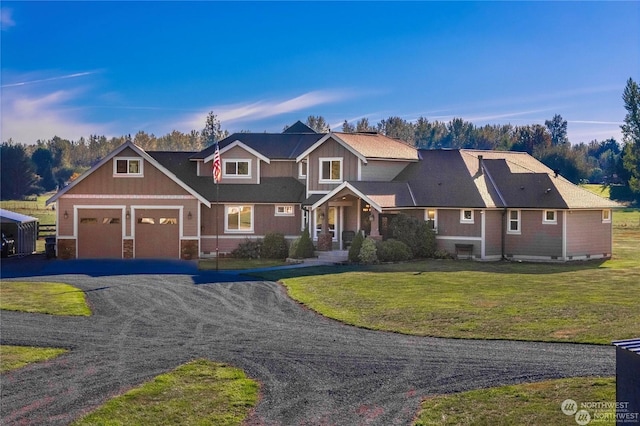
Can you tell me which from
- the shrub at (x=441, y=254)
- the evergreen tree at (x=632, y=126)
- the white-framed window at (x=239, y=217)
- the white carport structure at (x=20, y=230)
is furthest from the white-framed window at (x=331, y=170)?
the evergreen tree at (x=632, y=126)

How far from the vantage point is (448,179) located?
1463 inches

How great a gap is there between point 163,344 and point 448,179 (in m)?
24.3

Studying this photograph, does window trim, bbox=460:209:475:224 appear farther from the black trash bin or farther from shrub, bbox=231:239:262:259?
the black trash bin

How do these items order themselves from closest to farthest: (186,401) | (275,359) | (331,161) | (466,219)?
(186,401) → (275,359) → (466,219) → (331,161)

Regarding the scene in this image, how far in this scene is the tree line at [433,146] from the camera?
264 ft

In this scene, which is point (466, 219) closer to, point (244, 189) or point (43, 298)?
point (244, 189)

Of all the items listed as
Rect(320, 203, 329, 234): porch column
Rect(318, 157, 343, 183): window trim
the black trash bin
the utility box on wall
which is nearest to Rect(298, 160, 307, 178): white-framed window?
Rect(318, 157, 343, 183): window trim

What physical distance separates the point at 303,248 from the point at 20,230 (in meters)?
16.5

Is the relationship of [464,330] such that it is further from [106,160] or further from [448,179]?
[106,160]

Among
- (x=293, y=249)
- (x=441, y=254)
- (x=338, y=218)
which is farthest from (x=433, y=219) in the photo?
A: (x=293, y=249)

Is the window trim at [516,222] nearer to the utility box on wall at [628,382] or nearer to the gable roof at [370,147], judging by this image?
the gable roof at [370,147]

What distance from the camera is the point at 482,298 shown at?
Answer: 2170cm

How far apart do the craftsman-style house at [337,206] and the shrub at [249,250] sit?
2.18 feet

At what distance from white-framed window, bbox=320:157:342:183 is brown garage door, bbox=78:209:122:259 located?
37.5ft
